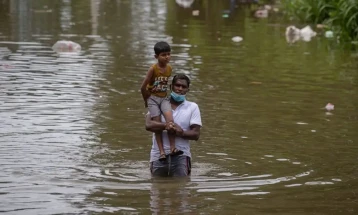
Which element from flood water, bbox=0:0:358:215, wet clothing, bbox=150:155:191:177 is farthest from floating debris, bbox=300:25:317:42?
wet clothing, bbox=150:155:191:177

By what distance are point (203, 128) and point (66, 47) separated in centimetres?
705

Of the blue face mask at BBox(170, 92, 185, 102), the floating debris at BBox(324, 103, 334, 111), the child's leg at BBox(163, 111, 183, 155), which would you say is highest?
the blue face mask at BBox(170, 92, 185, 102)

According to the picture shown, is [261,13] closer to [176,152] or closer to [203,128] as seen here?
[203,128]

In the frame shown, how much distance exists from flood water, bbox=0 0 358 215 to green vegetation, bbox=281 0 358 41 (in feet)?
1.70

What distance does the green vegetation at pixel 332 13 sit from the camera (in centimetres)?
1795

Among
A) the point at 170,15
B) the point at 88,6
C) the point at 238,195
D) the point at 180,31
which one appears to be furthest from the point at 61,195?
the point at 88,6

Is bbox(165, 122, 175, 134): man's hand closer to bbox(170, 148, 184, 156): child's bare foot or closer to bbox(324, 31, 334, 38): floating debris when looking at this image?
bbox(170, 148, 184, 156): child's bare foot

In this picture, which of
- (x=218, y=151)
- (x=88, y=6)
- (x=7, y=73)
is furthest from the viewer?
(x=88, y=6)

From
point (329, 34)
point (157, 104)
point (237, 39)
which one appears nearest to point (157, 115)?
point (157, 104)

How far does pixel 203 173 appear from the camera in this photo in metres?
8.16

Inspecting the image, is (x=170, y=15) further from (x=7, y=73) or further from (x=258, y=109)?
(x=258, y=109)

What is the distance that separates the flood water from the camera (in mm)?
7242

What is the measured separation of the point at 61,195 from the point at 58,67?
7.50m

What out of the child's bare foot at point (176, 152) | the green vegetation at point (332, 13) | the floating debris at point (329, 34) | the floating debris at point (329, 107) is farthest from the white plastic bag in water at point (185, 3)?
the child's bare foot at point (176, 152)
